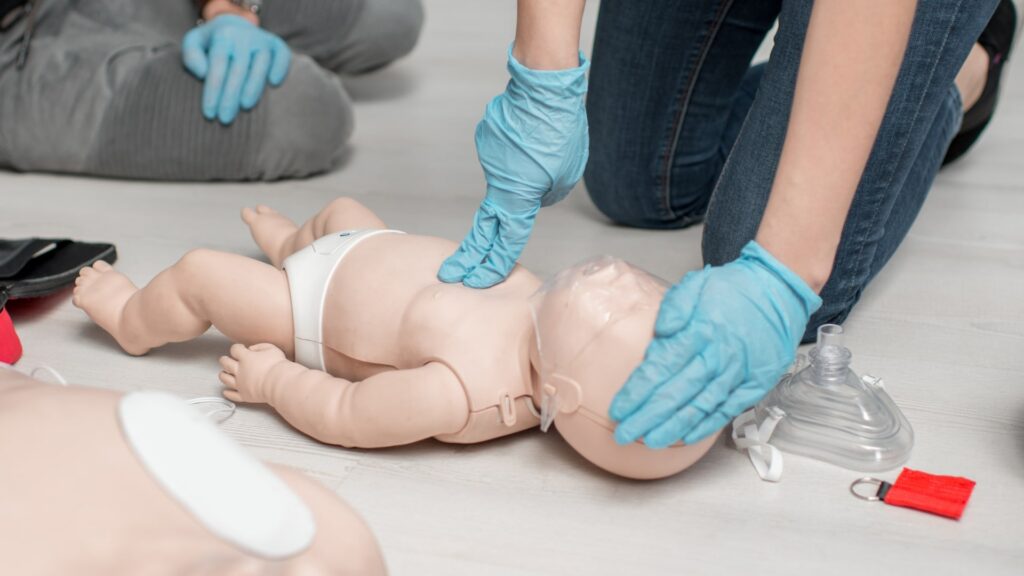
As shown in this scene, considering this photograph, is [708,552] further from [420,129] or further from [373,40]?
[373,40]

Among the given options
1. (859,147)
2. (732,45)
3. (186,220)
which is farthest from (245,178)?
(859,147)

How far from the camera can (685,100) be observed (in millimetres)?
1541

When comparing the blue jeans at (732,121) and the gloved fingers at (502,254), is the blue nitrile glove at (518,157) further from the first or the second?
the blue jeans at (732,121)

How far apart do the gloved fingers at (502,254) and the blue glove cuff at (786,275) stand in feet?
0.85

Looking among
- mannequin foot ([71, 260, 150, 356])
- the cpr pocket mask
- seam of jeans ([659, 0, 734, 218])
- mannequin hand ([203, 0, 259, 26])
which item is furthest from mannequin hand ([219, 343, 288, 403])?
mannequin hand ([203, 0, 259, 26])

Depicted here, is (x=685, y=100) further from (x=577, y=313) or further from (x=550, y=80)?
(x=577, y=313)

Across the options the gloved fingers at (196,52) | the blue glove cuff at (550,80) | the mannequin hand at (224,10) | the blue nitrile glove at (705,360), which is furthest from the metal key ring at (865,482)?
the mannequin hand at (224,10)

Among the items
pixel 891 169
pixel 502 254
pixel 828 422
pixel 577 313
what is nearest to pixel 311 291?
pixel 502 254

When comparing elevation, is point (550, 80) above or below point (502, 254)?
above

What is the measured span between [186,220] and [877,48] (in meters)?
1.10

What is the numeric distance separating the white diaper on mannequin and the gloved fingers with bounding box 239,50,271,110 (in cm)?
70

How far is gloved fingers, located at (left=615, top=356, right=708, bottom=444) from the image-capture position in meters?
0.88

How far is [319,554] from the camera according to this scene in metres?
0.66

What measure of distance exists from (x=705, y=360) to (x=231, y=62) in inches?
46.5
